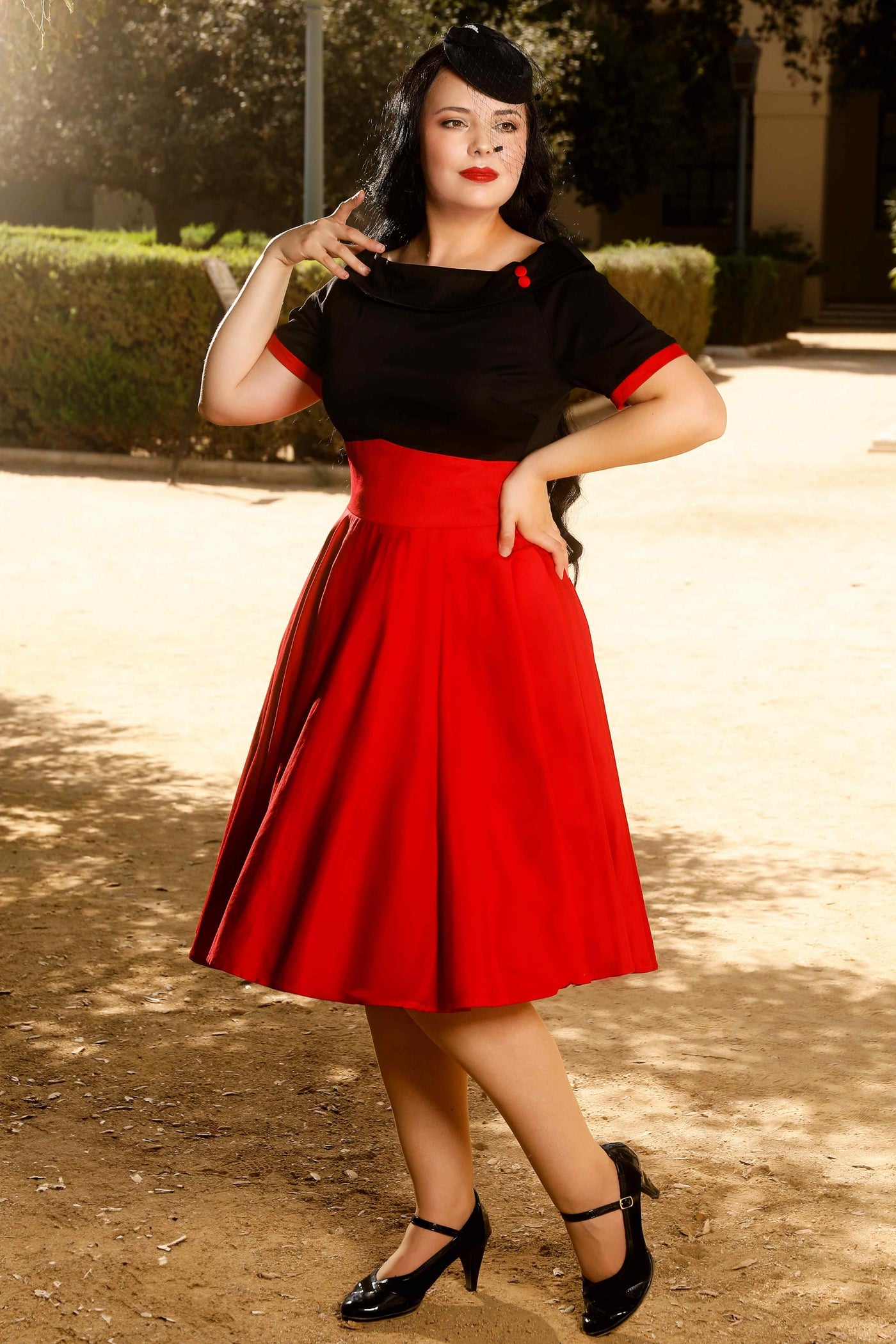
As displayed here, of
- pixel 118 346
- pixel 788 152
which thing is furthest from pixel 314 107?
pixel 788 152

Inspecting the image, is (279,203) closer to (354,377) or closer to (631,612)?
(631,612)

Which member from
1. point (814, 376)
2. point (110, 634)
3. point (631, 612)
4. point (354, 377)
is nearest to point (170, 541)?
point (110, 634)

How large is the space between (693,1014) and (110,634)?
4.39 metres

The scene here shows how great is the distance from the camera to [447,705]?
2.41m

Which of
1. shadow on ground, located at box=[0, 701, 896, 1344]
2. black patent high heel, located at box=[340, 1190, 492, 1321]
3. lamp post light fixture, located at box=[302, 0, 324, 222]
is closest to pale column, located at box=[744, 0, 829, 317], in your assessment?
lamp post light fixture, located at box=[302, 0, 324, 222]

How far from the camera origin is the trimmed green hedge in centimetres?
1288

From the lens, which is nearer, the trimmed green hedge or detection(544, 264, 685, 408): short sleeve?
detection(544, 264, 685, 408): short sleeve

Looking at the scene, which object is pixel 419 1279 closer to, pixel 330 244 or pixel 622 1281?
pixel 622 1281

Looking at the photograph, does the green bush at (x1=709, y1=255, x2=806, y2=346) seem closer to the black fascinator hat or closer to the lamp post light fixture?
the lamp post light fixture

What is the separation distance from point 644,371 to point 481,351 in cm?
23

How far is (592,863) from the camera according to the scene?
97.7 inches

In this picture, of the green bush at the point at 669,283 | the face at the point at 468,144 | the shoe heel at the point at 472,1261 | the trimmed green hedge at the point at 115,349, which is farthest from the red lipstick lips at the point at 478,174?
the green bush at the point at 669,283

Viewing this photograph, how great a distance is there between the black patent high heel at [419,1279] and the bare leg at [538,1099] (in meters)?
0.19

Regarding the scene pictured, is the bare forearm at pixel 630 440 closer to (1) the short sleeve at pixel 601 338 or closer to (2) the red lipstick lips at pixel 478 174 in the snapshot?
(1) the short sleeve at pixel 601 338
